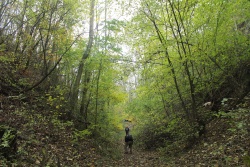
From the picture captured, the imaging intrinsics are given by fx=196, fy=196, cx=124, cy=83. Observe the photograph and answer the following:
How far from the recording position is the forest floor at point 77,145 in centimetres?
542

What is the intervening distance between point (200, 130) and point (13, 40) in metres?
13.5

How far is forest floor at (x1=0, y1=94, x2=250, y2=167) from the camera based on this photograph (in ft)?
17.8

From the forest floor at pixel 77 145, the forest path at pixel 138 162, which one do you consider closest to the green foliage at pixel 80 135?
the forest floor at pixel 77 145

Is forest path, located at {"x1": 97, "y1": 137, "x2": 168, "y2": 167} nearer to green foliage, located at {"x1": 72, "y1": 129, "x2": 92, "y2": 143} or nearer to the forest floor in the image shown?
the forest floor

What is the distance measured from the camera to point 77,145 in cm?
893

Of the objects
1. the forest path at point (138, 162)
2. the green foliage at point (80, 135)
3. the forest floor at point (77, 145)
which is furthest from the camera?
the green foliage at point (80, 135)

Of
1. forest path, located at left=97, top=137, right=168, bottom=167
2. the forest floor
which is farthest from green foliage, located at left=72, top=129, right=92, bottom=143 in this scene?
forest path, located at left=97, top=137, right=168, bottom=167

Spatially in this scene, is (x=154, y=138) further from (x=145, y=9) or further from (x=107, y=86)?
(x=145, y=9)

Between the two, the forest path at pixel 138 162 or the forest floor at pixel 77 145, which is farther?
the forest path at pixel 138 162

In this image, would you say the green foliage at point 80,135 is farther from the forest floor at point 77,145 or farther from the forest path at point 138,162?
the forest path at point 138,162

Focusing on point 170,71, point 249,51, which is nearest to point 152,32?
point 170,71

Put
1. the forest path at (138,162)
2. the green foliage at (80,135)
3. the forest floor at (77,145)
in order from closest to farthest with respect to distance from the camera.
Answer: the forest floor at (77,145)
the forest path at (138,162)
the green foliage at (80,135)

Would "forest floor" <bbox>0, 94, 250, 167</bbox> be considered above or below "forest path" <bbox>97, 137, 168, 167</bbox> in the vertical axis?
above

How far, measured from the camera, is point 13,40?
45.9 feet
